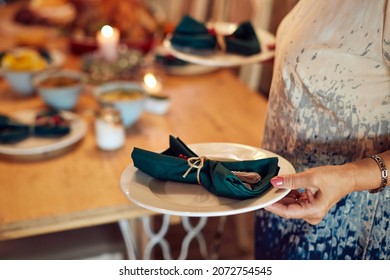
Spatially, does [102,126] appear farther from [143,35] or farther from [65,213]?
[143,35]

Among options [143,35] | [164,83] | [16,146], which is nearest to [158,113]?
[164,83]

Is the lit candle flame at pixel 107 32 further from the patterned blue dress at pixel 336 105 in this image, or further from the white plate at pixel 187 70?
the patterned blue dress at pixel 336 105

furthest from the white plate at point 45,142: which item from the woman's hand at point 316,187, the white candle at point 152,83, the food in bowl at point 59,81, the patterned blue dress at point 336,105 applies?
the woman's hand at point 316,187

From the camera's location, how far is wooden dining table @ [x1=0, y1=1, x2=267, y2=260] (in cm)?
95

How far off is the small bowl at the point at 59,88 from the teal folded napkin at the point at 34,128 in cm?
12

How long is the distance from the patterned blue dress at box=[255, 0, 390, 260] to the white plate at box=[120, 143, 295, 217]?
0.09m

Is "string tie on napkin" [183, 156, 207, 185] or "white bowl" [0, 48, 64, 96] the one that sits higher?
"string tie on napkin" [183, 156, 207, 185]

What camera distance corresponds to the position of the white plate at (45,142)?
1.11 meters

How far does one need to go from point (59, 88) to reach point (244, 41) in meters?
0.55

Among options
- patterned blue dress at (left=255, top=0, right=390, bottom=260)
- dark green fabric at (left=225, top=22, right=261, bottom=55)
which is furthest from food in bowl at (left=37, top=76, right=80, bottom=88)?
patterned blue dress at (left=255, top=0, right=390, bottom=260)

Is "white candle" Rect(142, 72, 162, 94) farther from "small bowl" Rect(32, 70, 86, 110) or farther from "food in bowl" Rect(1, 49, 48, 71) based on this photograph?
"food in bowl" Rect(1, 49, 48, 71)

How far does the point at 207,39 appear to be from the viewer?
3.66 ft

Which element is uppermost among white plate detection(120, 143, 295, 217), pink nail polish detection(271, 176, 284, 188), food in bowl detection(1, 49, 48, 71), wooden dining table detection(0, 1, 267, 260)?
pink nail polish detection(271, 176, 284, 188)

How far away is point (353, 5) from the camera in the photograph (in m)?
0.66
